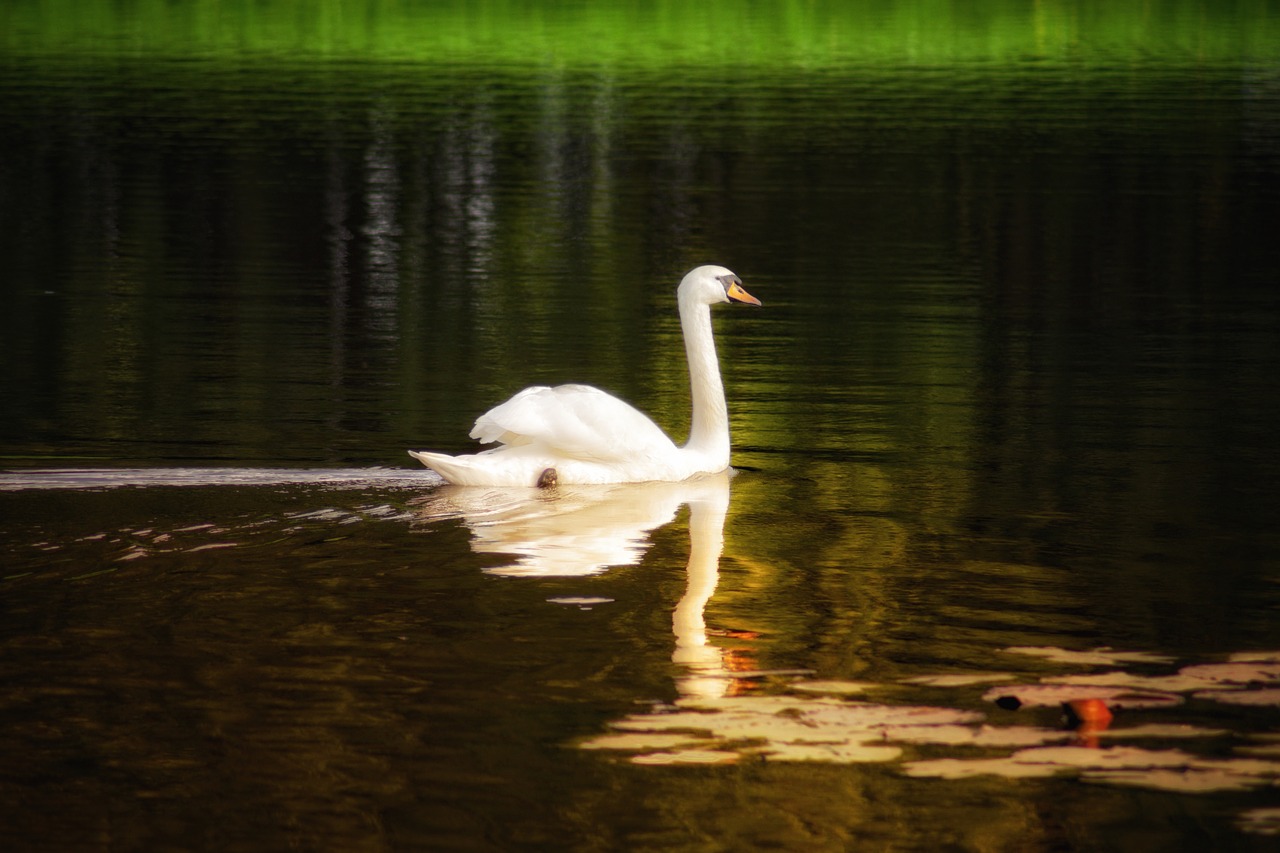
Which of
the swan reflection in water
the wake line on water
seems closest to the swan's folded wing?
the swan reflection in water

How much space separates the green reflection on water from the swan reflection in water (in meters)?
48.8

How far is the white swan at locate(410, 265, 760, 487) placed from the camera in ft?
38.3

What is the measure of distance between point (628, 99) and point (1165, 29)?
32316 mm

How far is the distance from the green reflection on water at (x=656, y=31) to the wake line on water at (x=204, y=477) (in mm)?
48829

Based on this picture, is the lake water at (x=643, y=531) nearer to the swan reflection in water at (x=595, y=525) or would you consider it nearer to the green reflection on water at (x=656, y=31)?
the swan reflection in water at (x=595, y=525)

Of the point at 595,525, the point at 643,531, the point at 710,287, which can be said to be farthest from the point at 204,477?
the point at 710,287

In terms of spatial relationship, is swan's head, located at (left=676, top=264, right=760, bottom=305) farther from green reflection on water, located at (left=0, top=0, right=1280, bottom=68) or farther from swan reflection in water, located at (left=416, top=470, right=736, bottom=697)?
green reflection on water, located at (left=0, top=0, right=1280, bottom=68)

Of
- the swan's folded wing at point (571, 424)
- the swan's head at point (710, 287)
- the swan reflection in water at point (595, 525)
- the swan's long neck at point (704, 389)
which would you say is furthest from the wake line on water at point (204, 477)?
the swan's head at point (710, 287)

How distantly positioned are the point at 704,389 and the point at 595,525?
5.83 ft

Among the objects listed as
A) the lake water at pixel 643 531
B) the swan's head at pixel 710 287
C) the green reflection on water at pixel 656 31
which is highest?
the green reflection on water at pixel 656 31

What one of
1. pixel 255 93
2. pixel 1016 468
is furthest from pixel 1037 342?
pixel 255 93

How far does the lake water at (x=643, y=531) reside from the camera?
7230mm

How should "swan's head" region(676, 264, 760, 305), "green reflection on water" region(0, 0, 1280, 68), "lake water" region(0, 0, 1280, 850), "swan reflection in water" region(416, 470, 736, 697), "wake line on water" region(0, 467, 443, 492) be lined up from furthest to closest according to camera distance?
"green reflection on water" region(0, 0, 1280, 68) → "swan's head" region(676, 264, 760, 305) → "wake line on water" region(0, 467, 443, 492) → "swan reflection in water" region(416, 470, 736, 697) → "lake water" region(0, 0, 1280, 850)

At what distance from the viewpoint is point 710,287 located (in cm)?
1305
